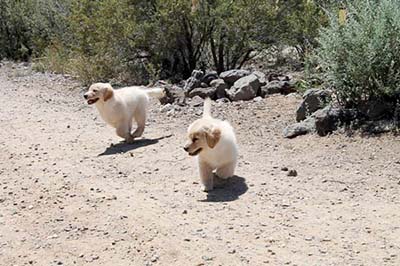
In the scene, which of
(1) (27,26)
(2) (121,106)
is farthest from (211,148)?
(1) (27,26)

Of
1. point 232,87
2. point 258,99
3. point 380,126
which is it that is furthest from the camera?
point 232,87

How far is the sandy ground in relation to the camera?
530cm

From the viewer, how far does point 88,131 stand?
10234mm

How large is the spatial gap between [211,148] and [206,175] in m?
0.32

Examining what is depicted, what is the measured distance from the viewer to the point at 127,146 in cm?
902

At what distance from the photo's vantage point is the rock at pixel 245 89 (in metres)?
11.1

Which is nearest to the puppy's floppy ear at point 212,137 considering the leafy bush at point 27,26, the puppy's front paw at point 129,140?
the puppy's front paw at point 129,140

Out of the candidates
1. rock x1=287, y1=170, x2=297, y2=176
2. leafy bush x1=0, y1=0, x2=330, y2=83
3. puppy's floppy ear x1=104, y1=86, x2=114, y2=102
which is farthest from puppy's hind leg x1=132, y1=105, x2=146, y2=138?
leafy bush x1=0, y1=0, x2=330, y2=83

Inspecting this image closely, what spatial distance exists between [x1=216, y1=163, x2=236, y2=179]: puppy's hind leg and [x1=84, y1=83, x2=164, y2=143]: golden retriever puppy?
2.50 m

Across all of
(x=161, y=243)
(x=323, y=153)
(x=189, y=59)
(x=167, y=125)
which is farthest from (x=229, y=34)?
(x=161, y=243)

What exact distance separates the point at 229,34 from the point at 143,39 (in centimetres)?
182

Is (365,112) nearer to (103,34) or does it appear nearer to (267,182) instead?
(267,182)

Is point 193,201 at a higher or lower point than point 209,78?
higher

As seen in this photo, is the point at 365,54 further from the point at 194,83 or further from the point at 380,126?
the point at 194,83
